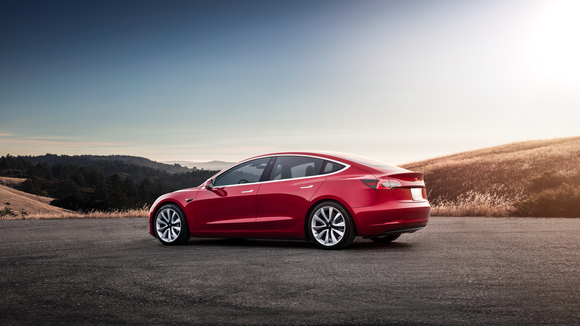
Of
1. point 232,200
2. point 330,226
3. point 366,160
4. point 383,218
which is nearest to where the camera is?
point 383,218

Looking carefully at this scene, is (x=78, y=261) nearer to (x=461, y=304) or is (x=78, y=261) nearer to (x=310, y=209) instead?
(x=310, y=209)

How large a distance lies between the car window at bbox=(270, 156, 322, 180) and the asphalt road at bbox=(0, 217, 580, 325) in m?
1.25

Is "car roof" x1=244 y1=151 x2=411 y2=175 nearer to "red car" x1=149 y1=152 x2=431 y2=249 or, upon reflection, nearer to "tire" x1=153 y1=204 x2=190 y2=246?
"red car" x1=149 y1=152 x2=431 y2=249

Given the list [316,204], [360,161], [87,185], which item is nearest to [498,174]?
[360,161]

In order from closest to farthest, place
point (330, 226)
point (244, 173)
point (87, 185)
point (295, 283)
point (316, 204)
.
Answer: point (295, 283) → point (330, 226) → point (316, 204) → point (244, 173) → point (87, 185)

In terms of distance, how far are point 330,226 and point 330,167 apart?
0.98 meters

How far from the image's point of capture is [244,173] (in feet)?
28.9

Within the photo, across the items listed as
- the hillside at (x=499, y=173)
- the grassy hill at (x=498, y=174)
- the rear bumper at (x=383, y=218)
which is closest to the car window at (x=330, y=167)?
the rear bumper at (x=383, y=218)

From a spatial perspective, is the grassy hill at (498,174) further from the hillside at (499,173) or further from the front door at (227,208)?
the front door at (227,208)

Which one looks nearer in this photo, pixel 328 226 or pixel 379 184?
pixel 379 184

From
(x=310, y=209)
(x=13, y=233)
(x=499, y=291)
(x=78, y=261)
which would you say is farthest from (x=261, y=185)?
(x=13, y=233)

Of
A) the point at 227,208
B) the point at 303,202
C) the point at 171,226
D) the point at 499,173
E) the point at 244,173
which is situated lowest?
the point at 171,226

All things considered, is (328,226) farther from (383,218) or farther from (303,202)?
(383,218)

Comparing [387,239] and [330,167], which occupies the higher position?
[330,167]
